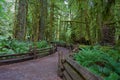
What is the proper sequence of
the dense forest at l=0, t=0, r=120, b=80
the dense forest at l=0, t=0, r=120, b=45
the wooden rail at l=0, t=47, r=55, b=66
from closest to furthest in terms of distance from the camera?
the dense forest at l=0, t=0, r=120, b=80
the wooden rail at l=0, t=47, r=55, b=66
the dense forest at l=0, t=0, r=120, b=45

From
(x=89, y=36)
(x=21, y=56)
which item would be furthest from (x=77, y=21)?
(x=21, y=56)

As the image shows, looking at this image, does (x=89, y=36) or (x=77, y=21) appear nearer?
(x=89, y=36)

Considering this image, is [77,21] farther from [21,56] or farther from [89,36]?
[21,56]

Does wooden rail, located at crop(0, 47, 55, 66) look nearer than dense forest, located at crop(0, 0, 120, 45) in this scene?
Yes

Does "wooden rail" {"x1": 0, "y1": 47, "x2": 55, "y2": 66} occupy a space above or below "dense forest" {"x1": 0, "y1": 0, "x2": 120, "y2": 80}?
below

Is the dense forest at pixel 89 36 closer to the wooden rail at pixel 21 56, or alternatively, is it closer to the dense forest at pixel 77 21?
the dense forest at pixel 77 21

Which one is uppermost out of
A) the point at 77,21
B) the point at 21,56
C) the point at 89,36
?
the point at 77,21

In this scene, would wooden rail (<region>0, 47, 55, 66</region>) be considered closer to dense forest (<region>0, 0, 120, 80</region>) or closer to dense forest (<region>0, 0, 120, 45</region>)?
dense forest (<region>0, 0, 120, 80</region>)

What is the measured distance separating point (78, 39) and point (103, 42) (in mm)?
18151

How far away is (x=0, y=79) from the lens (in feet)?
28.1

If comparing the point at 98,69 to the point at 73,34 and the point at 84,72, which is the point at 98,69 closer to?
the point at 84,72

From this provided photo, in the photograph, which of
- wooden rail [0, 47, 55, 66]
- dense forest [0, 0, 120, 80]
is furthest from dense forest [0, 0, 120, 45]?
wooden rail [0, 47, 55, 66]

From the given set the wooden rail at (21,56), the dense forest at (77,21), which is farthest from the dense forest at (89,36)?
the wooden rail at (21,56)

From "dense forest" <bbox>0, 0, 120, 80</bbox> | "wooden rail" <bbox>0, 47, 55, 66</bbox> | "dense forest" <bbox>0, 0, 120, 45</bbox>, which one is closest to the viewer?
"dense forest" <bbox>0, 0, 120, 80</bbox>
